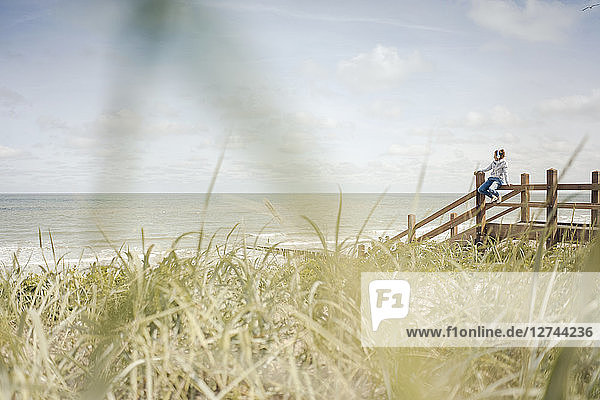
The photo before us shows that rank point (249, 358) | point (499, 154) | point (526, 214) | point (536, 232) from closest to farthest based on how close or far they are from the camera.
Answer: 1. point (249, 358)
2. point (536, 232)
3. point (526, 214)
4. point (499, 154)

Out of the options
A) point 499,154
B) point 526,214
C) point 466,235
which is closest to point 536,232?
point 466,235

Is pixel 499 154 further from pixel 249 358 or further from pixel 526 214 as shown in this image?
pixel 249 358

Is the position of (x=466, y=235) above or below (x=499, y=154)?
below

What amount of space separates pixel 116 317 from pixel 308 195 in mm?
727

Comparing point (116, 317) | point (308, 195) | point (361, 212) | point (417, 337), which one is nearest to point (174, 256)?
point (116, 317)

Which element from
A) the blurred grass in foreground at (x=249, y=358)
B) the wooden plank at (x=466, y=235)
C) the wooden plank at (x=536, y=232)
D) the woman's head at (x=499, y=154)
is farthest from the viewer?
the woman's head at (x=499, y=154)

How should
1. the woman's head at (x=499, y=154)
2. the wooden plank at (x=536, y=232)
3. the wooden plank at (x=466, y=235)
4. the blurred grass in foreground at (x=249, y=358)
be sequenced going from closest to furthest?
the blurred grass in foreground at (x=249, y=358)
the wooden plank at (x=536, y=232)
the wooden plank at (x=466, y=235)
the woman's head at (x=499, y=154)

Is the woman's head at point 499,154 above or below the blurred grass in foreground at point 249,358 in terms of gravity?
above

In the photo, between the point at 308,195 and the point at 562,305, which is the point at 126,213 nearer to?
the point at 308,195

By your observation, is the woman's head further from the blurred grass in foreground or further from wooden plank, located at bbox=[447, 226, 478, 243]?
the blurred grass in foreground

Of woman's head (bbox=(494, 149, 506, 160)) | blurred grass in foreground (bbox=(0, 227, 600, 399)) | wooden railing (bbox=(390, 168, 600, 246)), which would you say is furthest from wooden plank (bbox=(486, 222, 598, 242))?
woman's head (bbox=(494, 149, 506, 160))

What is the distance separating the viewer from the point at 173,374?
0.80 meters

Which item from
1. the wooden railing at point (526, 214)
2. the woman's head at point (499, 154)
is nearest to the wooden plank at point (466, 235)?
the wooden railing at point (526, 214)

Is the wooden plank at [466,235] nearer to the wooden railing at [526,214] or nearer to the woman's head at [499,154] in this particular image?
the wooden railing at [526,214]
